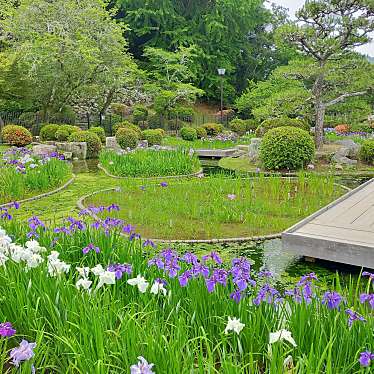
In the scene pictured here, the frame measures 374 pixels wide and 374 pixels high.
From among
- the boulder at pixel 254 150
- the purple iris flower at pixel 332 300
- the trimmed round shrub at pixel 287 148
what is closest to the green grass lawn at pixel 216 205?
the trimmed round shrub at pixel 287 148

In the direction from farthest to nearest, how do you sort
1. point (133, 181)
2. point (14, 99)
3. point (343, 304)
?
point (14, 99)
point (133, 181)
point (343, 304)

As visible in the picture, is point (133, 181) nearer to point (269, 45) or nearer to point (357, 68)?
point (357, 68)

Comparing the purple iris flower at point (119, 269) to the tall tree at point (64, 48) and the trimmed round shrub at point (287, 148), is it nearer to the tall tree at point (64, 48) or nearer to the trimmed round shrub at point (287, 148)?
the trimmed round shrub at point (287, 148)

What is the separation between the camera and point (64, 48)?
55.0 ft

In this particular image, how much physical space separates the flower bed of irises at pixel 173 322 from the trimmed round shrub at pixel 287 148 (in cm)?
800

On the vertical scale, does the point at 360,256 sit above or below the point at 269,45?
below

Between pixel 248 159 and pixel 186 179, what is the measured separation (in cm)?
Result: 379

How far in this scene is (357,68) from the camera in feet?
39.9

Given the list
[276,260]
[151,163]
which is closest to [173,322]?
[276,260]

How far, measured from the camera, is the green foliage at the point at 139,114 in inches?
926

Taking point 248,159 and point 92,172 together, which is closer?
point 92,172

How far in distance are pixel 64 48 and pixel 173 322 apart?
638 inches

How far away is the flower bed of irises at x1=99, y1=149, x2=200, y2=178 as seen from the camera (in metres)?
9.45

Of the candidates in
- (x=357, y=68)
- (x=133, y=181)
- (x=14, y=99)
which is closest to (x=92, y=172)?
(x=133, y=181)
